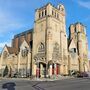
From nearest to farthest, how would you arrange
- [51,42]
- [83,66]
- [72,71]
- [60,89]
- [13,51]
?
[60,89], [51,42], [72,71], [83,66], [13,51]

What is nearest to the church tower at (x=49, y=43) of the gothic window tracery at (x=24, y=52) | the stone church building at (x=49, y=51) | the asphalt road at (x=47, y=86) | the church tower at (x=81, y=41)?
the stone church building at (x=49, y=51)

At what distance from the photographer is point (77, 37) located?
75.5m

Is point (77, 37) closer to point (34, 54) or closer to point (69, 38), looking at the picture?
point (69, 38)

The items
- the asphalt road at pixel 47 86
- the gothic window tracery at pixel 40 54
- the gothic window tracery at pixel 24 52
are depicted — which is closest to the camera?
the asphalt road at pixel 47 86

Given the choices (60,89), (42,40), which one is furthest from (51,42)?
(60,89)

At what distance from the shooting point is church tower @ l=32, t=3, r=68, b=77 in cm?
5841

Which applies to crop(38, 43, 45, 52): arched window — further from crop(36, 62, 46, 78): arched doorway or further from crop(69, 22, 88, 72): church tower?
crop(69, 22, 88, 72): church tower

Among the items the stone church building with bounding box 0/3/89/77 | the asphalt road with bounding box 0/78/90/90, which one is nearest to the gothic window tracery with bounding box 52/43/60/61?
the stone church building with bounding box 0/3/89/77

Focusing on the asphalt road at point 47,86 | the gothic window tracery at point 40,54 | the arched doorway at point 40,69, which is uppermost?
the gothic window tracery at point 40,54

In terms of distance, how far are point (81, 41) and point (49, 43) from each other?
19973 mm

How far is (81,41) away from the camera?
243 feet

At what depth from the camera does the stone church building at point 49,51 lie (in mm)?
59281

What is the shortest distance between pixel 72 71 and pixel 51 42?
1320 cm

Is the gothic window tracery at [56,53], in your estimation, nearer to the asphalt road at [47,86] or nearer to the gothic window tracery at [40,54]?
the gothic window tracery at [40,54]
